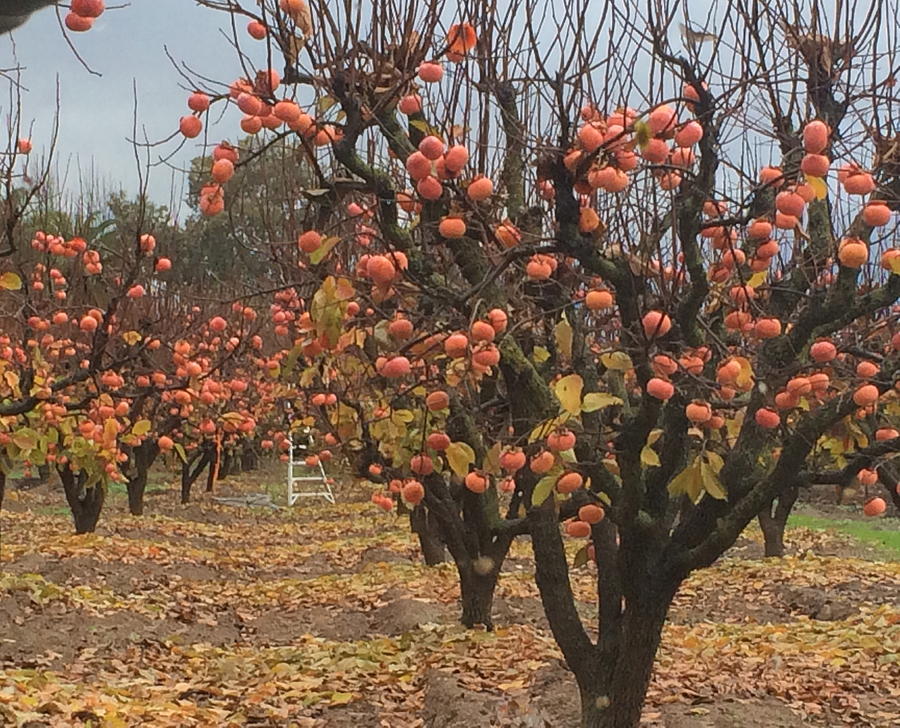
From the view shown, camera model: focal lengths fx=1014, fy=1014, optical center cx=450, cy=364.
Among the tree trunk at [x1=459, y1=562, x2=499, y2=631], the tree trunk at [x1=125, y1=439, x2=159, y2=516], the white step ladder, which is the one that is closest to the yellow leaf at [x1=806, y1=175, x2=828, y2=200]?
the tree trunk at [x1=459, y1=562, x2=499, y2=631]

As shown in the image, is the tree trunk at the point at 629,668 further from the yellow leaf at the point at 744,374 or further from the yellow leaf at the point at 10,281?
the yellow leaf at the point at 10,281

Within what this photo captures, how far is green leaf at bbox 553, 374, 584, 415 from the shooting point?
11.0 feet

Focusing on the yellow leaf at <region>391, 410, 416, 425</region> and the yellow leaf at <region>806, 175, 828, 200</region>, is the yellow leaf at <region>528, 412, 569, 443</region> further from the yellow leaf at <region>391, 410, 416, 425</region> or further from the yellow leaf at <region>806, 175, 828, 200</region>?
the yellow leaf at <region>391, 410, 416, 425</region>

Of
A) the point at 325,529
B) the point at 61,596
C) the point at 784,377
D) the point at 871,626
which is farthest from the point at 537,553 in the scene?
the point at 325,529

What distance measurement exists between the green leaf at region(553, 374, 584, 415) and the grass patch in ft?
40.2

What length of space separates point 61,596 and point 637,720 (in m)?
5.74

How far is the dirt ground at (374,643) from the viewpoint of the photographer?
542 centimetres

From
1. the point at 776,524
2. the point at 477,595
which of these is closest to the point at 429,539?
the point at 477,595

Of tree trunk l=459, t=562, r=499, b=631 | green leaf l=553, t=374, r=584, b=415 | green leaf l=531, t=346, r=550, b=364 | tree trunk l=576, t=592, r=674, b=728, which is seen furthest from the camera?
tree trunk l=459, t=562, r=499, b=631

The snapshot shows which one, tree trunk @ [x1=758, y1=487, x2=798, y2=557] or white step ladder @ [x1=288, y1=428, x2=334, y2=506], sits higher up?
white step ladder @ [x1=288, y1=428, x2=334, y2=506]

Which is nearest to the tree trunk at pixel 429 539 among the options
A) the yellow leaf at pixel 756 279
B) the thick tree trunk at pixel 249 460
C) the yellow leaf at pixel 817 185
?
the yellow leaf at pixel 756 279

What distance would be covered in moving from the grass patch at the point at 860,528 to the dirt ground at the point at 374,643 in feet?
6.91

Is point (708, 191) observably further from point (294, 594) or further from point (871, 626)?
point (294, 594)

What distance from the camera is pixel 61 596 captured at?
8.41m
